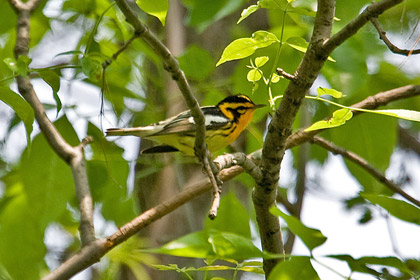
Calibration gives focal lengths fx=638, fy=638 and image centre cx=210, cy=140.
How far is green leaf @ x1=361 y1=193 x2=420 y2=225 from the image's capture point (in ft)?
3.45

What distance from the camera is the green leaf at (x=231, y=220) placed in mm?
2113

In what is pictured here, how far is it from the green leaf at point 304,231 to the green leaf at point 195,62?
1.56 meters

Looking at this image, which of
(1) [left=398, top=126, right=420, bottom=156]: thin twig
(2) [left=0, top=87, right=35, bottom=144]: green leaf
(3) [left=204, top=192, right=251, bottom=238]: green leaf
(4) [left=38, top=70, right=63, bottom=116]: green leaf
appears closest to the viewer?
(2) [left=0, top=87, right=35, bottom=144]: green leaf

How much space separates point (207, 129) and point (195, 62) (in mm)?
657

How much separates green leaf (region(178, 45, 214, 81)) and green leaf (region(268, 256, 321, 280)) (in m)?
1.54

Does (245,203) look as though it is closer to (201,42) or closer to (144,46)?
(201,42)

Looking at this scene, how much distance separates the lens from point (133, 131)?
281 cm

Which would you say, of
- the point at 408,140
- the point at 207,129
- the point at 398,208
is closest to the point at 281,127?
the point at 398,208

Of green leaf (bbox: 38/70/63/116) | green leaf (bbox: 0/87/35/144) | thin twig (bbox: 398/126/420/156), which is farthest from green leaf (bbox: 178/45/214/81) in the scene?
thin twig (bbox: 398/126/420/156)

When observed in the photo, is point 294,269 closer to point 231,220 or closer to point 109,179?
point 231,220

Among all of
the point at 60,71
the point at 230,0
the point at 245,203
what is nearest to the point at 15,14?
the point at 60,71

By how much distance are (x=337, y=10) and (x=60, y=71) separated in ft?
3.87

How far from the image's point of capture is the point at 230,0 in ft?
7.10

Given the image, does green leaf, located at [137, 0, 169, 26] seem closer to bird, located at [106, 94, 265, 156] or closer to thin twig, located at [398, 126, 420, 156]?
bird, located at [106, 94, 265, 156]
